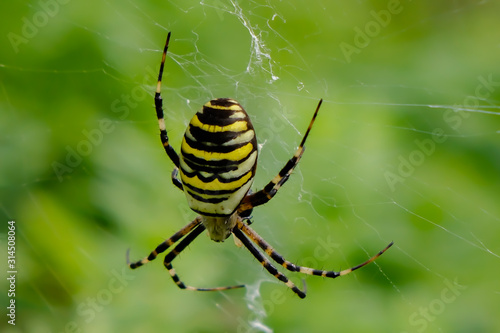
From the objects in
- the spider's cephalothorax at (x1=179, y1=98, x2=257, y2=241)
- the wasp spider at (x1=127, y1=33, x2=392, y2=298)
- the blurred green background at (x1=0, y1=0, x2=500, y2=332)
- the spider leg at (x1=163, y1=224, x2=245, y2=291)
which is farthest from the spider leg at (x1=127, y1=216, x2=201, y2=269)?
the spider's cephalothorax at (x1=179, y1=98, x2=257, y2=241)

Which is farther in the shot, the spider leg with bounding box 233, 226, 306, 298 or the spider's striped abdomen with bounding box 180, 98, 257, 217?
the spider leg with bounding box 233, 226, 306, 298

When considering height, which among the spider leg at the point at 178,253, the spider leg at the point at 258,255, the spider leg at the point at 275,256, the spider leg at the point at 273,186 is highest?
the spider leg at the point at 273,186

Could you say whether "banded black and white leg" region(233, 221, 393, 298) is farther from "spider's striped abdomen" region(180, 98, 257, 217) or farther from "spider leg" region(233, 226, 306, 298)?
"spider's striped abdomen" region(180, 98, 257, 217)

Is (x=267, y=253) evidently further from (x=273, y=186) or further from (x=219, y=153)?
(x=219, y=153)

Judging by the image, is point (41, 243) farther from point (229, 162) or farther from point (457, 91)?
point (457, 91)

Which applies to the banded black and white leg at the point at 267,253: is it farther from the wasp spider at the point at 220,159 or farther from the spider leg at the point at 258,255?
the wasp spider at the point at 220,159

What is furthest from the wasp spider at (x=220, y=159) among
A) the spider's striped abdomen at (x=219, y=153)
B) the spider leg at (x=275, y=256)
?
the spider leg at (x=275, y=256)
